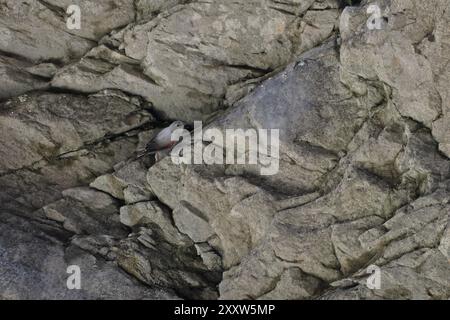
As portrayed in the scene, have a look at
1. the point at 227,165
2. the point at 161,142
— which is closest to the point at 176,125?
the point at 161,142

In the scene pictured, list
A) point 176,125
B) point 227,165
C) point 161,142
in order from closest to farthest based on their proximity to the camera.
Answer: point 227,165 < point 161,142 < point 176,125

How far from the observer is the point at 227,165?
23.0m

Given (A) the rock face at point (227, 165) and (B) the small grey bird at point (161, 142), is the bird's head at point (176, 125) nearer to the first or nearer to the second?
(B) the small grey bird at point (161, 142)

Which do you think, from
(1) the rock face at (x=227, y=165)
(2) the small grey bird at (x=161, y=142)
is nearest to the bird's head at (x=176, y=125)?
(2) the small grey bird at (x=161, y=142)

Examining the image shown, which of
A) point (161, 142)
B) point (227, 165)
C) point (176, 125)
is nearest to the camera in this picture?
point (227, 165)

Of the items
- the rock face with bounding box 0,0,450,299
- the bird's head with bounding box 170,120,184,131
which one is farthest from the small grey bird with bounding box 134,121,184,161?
the rock face with bounding box 0,0,450,299

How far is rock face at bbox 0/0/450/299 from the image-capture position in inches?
795

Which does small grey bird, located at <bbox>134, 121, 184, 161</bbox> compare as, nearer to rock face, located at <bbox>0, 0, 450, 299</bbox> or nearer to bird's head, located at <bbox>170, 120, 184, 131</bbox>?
bird's head, located at <bbox>170, 120, 184, 131</bbox>

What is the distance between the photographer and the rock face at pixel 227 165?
20.2 m

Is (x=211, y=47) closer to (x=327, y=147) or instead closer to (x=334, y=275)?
(x=327, y=147)

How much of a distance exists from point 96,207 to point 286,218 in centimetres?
674

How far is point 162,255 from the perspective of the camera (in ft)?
74.1

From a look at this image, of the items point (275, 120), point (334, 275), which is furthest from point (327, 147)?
point (334, 275)

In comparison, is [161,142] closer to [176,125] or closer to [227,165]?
[176,125]
